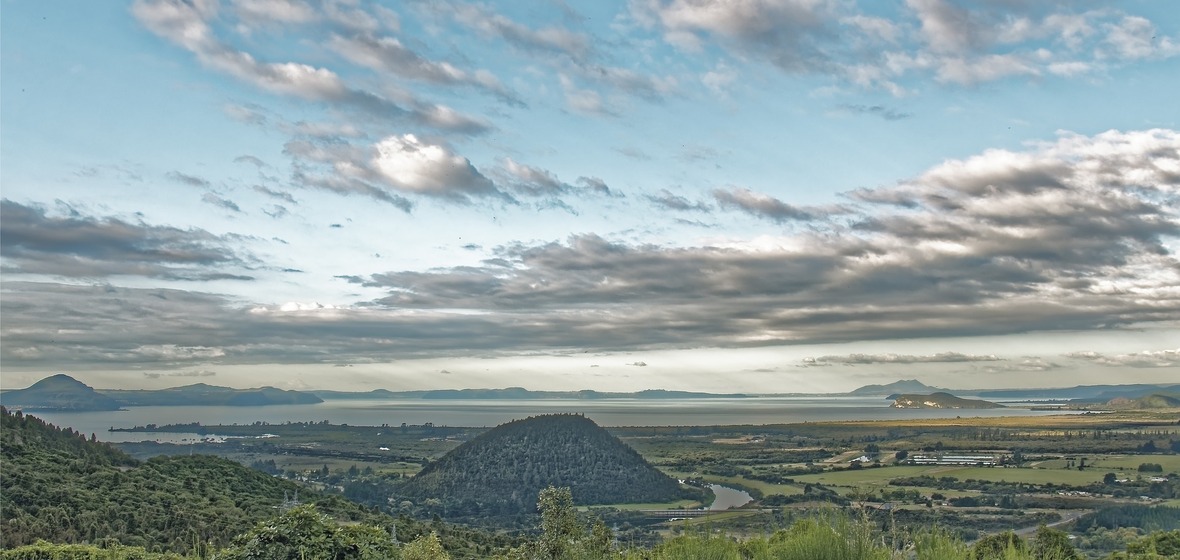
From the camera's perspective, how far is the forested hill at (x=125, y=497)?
104ft

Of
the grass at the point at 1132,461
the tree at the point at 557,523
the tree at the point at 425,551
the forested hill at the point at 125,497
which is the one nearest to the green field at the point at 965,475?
the grass at the point at 1132,461

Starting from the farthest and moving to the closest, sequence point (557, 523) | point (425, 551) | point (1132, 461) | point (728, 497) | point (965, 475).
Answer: point (1132, 461), point (965, 475), point (728, 497), point (425, 551), point (557, 523)

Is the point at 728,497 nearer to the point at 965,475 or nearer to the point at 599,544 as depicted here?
the point at 965,475

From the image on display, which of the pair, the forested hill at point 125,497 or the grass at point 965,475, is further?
the grass at point 965,475

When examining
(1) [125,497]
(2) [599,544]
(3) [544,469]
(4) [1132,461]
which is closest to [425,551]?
(2) [599,544]

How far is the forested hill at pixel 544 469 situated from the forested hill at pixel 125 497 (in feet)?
114

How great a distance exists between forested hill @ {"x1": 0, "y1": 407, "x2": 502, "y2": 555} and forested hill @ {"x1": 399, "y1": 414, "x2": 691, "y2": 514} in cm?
3482

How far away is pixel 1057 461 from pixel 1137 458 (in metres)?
12.2

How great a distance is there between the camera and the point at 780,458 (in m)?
156

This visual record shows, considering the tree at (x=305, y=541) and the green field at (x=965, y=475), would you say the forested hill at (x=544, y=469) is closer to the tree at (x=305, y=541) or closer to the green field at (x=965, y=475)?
the green field at (x=965, y=475)

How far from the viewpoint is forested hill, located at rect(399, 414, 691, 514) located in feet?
302

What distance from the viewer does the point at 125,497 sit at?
40.3 metres

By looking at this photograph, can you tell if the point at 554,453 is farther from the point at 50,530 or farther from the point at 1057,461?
the point at 1057,461

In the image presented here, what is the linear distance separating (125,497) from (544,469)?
58.7 meters
